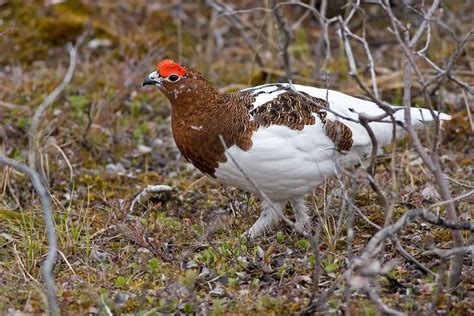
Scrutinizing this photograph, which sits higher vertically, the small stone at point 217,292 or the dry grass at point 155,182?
the dry grass at point 155,182

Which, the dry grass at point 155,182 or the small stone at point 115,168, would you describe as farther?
the small stone at point 115,168

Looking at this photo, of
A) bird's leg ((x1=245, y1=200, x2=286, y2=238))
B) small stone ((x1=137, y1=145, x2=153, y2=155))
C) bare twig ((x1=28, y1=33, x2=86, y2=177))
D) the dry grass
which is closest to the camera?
bare twig ((x1=28, y1=33, x2=86, y2=177))

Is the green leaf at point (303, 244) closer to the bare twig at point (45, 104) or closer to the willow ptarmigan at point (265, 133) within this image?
the willow ptarmigan at point (265, 133)

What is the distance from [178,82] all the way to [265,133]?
58 cm

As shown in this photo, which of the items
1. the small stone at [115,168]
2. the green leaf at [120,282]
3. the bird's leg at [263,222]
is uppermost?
the small stone at [115,168]

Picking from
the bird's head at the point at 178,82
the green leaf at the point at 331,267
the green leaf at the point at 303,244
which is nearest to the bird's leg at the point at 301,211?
the green leaf at the point at 303,244

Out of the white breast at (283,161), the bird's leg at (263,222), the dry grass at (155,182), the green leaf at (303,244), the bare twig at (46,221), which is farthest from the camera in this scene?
the bird's leg at (263,222)

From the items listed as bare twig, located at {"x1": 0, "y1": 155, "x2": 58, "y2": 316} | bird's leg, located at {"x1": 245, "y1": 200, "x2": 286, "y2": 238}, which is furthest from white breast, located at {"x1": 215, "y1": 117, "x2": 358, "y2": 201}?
bare twig, located at {"x1": 0, "y1": 155, "x2": 58, "y2": 316}

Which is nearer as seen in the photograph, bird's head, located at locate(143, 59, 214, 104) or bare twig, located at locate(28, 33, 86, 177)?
bare twig, located at locate(28, 33, 86, 177)

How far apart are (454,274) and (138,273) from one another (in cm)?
149

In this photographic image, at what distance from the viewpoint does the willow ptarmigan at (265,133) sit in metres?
4.18

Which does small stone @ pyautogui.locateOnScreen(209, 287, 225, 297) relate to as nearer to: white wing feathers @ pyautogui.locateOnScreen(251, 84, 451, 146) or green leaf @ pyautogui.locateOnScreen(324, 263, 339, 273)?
green leaf @ pyautogui.locateOnScreen(324, 263, 339, 273)

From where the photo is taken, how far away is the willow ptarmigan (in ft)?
13.7

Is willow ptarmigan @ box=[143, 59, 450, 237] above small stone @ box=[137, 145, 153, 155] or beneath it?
above
